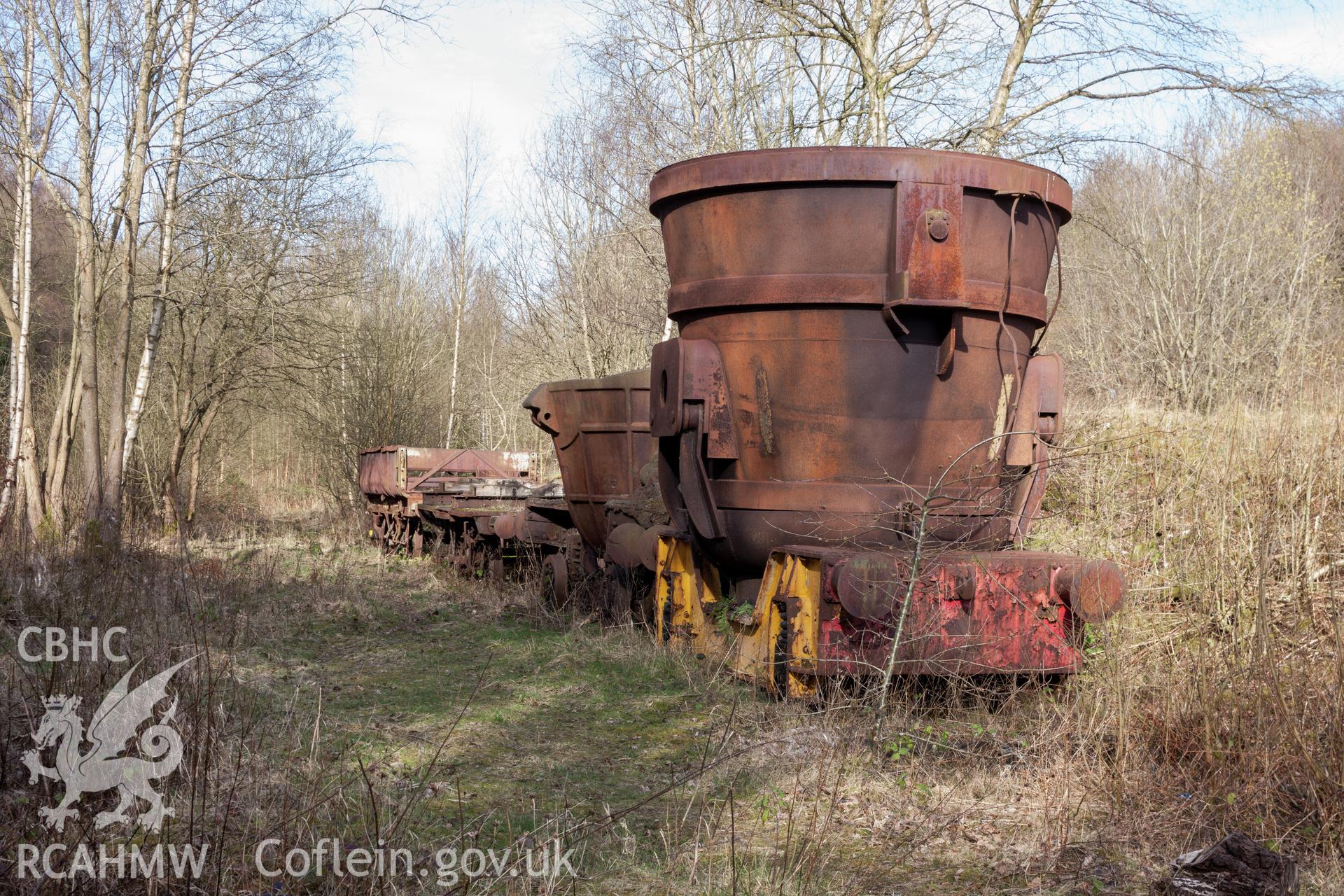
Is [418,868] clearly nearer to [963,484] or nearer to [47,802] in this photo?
[47,802]

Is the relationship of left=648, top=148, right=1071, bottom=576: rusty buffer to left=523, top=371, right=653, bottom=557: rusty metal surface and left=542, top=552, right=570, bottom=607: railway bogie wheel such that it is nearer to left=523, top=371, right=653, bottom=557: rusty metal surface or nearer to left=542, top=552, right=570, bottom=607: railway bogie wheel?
→ left=523, top=371, right=653, bottom=557: rusty metal surface

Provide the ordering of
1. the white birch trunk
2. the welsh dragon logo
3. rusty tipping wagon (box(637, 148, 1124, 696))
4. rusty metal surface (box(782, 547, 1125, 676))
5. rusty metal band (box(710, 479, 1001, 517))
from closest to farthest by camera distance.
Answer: the welsh dragon logo < rusty metal surface (box(782, 547, 1125, 676)) < rusty tipping wagon (box(637, 148, 1124, 696)) < rusty metal band (box(710, 479, 1001, 517)) < the white birch trunk

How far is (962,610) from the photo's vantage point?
5133 millimetres

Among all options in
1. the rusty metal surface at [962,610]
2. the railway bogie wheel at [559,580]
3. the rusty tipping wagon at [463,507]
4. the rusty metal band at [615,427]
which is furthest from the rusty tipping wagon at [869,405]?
the rusty tipping wagon at [463,507]

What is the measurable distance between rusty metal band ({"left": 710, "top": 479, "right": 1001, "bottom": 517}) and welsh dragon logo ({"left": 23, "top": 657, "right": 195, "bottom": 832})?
9.76 feet

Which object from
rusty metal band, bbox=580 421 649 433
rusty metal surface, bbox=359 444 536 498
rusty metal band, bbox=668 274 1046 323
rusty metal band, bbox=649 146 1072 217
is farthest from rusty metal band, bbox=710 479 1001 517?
rusty metal surface, bbox=359 444 536 498

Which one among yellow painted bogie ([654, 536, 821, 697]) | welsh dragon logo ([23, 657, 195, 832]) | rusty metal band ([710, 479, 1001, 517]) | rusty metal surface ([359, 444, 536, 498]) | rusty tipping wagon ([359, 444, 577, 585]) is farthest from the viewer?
rusty metal surface ([359, 444, 536, 498])

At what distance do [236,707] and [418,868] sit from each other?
7.82 ft

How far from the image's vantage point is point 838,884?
3.37 m

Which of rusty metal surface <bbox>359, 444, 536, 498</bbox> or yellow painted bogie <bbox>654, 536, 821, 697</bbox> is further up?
rusty metal surface <bbox>359, 444, 536, 498</bbox>

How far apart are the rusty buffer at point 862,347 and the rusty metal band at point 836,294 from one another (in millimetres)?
10

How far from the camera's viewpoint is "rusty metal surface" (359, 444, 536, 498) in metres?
15.5

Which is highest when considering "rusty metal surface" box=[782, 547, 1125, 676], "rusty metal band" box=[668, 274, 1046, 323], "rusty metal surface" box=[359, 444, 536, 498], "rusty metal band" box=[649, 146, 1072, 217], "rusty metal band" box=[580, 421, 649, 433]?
"rusty metal band" box=[649, 146, 1072, 217]

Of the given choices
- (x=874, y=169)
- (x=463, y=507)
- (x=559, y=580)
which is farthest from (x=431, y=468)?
(x=874, y=169)
